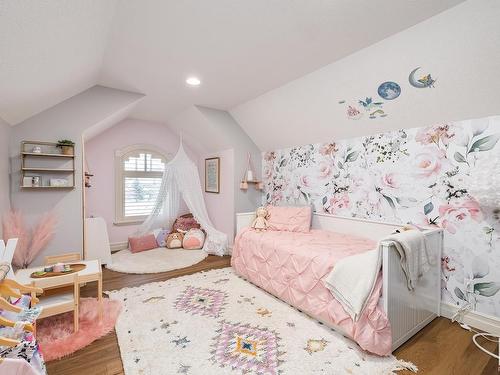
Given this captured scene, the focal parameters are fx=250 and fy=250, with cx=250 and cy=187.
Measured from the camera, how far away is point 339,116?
3.06 metres

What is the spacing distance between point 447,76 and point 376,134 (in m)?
0.94

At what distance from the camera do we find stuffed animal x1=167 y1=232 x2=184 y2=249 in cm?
462

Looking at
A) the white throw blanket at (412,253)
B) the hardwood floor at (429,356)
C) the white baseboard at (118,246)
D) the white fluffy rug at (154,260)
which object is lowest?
the hardwood floor at (429,356)

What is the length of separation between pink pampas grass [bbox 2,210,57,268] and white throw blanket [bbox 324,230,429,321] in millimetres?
2982

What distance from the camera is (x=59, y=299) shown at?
213 cm

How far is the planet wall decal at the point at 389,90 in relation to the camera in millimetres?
2398

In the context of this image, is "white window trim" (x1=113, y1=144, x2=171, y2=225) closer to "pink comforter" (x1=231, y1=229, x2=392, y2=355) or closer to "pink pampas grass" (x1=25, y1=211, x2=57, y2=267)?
"pink pampas grass" (x1=25, y1=211, x2=57, y2=267)

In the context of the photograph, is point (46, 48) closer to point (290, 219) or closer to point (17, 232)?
point (17, 232)

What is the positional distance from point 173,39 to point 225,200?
111 inches

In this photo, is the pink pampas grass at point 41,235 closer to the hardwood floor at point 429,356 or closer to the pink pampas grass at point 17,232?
the pink pampas grass at point 17,232

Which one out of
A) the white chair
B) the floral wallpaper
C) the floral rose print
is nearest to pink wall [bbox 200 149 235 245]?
the floral wallpaper

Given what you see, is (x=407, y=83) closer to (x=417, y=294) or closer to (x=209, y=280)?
(x=417, y=294)

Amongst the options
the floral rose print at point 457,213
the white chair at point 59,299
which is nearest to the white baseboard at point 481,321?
the floral rose print at point 457,213

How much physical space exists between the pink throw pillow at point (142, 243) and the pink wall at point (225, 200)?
1162 mm
